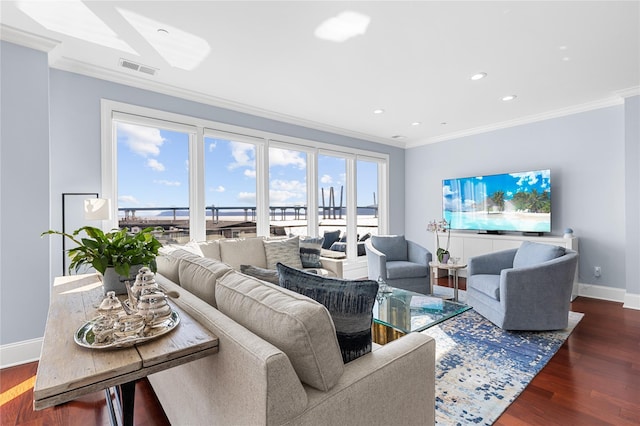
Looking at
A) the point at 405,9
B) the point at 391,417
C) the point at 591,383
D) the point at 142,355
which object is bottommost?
the point at 591,383

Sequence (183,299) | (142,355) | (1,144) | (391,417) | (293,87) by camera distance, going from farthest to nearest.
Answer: (293,87), (1,144), (183,299), (391,417), (142,355)

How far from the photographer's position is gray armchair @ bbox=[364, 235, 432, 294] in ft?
13.3

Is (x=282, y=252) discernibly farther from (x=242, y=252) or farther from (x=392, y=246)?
(x=392, y=246)

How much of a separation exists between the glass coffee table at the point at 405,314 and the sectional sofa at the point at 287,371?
0.78 metres

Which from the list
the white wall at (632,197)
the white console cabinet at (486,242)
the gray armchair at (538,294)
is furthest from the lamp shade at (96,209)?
the white wall at (632,197)

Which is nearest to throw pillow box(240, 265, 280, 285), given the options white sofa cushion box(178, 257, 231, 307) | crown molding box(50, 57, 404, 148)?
white sofa cushion box(178, 257, 231, 307)

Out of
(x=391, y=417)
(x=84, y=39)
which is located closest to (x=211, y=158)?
(x=84, y=39)

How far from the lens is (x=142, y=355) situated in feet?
3.26

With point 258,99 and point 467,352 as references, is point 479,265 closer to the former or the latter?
point 467,352

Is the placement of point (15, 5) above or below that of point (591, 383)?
above

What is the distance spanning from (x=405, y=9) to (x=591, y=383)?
9.49 ft

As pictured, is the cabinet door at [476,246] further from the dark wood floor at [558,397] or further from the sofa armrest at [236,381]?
the sofa armrest at [236,381]

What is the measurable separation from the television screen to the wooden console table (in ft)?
15.8

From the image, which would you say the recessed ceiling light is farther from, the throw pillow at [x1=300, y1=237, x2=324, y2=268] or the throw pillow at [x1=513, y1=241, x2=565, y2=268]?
the throw pillow at [x1=513, y1=241, x2=565, y2=268]
